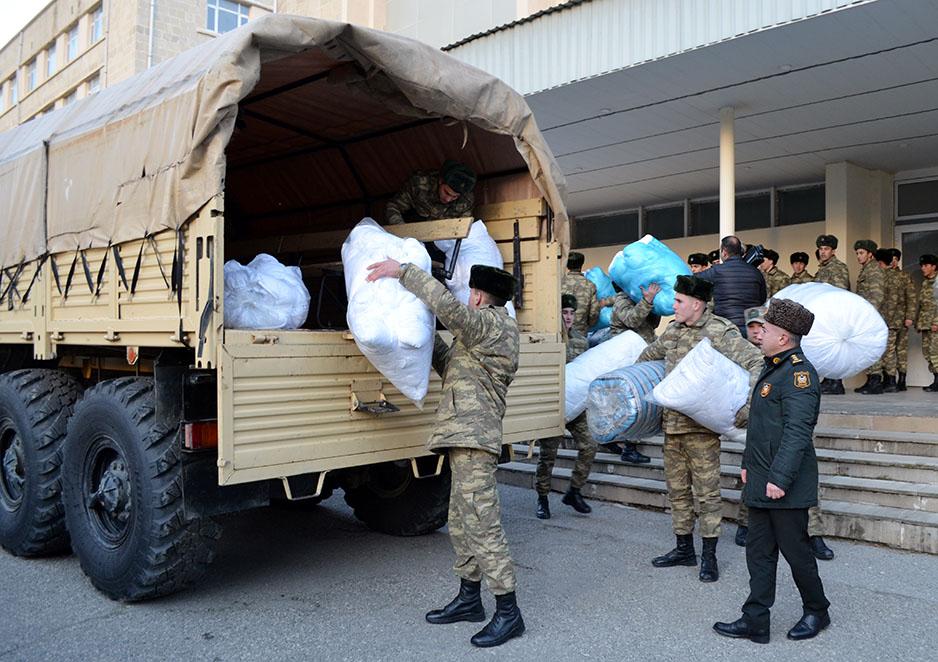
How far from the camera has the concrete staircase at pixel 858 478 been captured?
16.4 ft

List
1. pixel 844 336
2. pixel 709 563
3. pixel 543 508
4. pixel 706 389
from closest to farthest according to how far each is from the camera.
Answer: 1. pixel 706 389
2. pixel 709 563
3. pixel 844 336
4. pixel 543 508

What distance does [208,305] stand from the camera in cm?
341

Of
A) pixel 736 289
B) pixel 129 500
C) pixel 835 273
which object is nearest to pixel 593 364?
pixel 736 289

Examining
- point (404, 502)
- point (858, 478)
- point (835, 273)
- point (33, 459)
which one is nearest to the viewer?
point (33, 459)

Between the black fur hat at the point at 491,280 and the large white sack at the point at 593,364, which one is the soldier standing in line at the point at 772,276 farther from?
the black fur hat at the point at 491,280

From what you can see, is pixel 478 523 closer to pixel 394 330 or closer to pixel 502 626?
pixel 502 626

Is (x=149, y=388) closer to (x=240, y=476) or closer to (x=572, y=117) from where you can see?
(x=240, y=476)

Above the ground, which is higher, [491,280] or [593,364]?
[491,280]

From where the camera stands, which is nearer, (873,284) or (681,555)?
(681,555)

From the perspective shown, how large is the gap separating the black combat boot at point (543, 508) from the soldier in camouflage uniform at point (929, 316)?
5381 millimetres

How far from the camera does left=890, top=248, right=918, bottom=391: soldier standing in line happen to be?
9.02 m

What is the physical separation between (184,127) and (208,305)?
0.90 meters

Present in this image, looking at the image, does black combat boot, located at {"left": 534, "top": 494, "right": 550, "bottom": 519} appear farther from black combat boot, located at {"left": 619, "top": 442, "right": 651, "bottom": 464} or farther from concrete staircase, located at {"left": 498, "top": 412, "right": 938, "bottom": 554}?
black combat boot, located at {"left": 619, "top": 442, "right": 651, "bottom": 464}

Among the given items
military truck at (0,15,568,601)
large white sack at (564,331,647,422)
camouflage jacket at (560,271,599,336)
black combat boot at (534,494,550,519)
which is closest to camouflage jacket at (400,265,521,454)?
military truck at (0,15,568,601)
